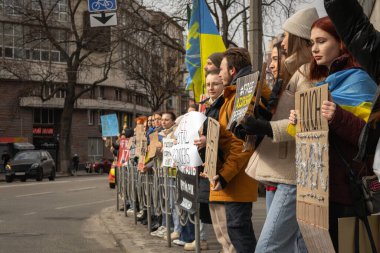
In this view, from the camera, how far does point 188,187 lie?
6.46 metres

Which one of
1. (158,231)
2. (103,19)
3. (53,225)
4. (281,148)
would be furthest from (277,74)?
(103,19)

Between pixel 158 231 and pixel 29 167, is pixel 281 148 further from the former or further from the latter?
pixel 29 167

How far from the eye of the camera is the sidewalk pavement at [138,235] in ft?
27.0

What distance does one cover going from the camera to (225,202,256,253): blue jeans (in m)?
4.85

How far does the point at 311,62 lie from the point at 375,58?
47.1 inches

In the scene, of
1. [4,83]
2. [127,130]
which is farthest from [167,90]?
[127,130]

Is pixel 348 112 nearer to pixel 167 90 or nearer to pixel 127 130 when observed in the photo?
pixel 127 130

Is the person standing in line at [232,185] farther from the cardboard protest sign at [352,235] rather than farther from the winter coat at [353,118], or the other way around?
the cardboard protest sign at [352,235]

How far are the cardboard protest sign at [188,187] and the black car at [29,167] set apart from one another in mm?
29152

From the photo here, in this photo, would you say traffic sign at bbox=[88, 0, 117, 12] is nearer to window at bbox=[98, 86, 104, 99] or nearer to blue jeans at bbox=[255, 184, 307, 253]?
blue jeans at bbox=[255, 184, 307, 253]

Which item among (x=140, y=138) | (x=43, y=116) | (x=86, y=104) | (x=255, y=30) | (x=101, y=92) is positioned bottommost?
(x=140, y=138)

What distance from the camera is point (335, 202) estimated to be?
10.8 feet

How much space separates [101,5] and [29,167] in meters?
17.7

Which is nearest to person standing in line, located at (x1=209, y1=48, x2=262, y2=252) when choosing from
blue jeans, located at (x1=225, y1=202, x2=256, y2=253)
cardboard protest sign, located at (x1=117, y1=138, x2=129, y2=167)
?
blue jeans, located at (x1=225, y1=202, x2=256, y2=253)
